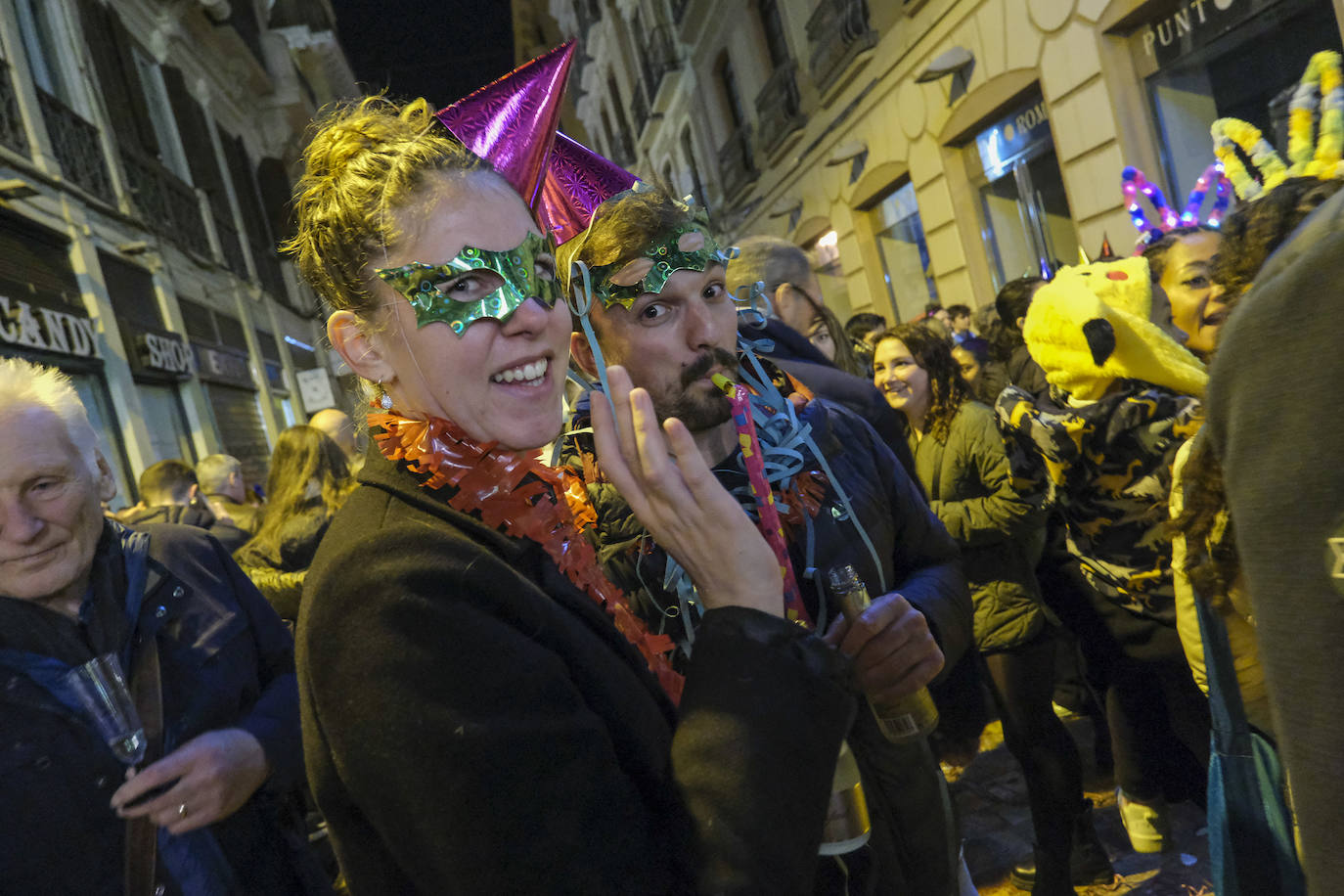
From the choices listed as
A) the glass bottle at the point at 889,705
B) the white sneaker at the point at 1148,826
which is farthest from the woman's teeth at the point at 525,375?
the white sneaker at the point at 1148,826

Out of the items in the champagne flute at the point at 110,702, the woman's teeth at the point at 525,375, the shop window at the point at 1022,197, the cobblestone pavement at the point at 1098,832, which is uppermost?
the shop window at the point at 1022,197

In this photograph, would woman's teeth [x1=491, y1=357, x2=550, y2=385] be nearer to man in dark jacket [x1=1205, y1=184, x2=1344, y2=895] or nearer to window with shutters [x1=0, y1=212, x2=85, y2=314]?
man in dark jacket [x1=1205, y1=184, x2=1344, y2=895]

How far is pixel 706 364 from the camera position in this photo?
2000 millimetres

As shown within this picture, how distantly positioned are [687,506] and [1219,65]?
718 centimetres

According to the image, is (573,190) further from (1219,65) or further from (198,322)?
(198,322)

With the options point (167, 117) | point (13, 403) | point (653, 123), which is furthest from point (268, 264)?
point (13, 403)

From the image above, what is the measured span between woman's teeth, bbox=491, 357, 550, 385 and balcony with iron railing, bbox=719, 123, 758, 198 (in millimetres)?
16013

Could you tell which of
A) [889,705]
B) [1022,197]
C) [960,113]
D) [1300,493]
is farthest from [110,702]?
[960,113]

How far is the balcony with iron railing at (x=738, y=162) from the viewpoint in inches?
656

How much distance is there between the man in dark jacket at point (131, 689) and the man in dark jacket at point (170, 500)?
2.80 m

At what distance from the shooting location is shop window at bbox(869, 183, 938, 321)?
11.4 metres

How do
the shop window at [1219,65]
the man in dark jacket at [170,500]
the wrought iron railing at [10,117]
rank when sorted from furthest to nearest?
1. the wrought iron railing at [10,117]
2. the shop window at [1219,65]
3. the man in dark jacket at [170,500]

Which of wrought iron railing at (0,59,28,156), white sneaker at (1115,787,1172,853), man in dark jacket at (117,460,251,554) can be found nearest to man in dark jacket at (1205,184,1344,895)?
white sneaker at (1115,787,1172,853)

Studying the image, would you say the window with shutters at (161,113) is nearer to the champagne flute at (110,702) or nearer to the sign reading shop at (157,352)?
the sign reading shop at (157,352)
